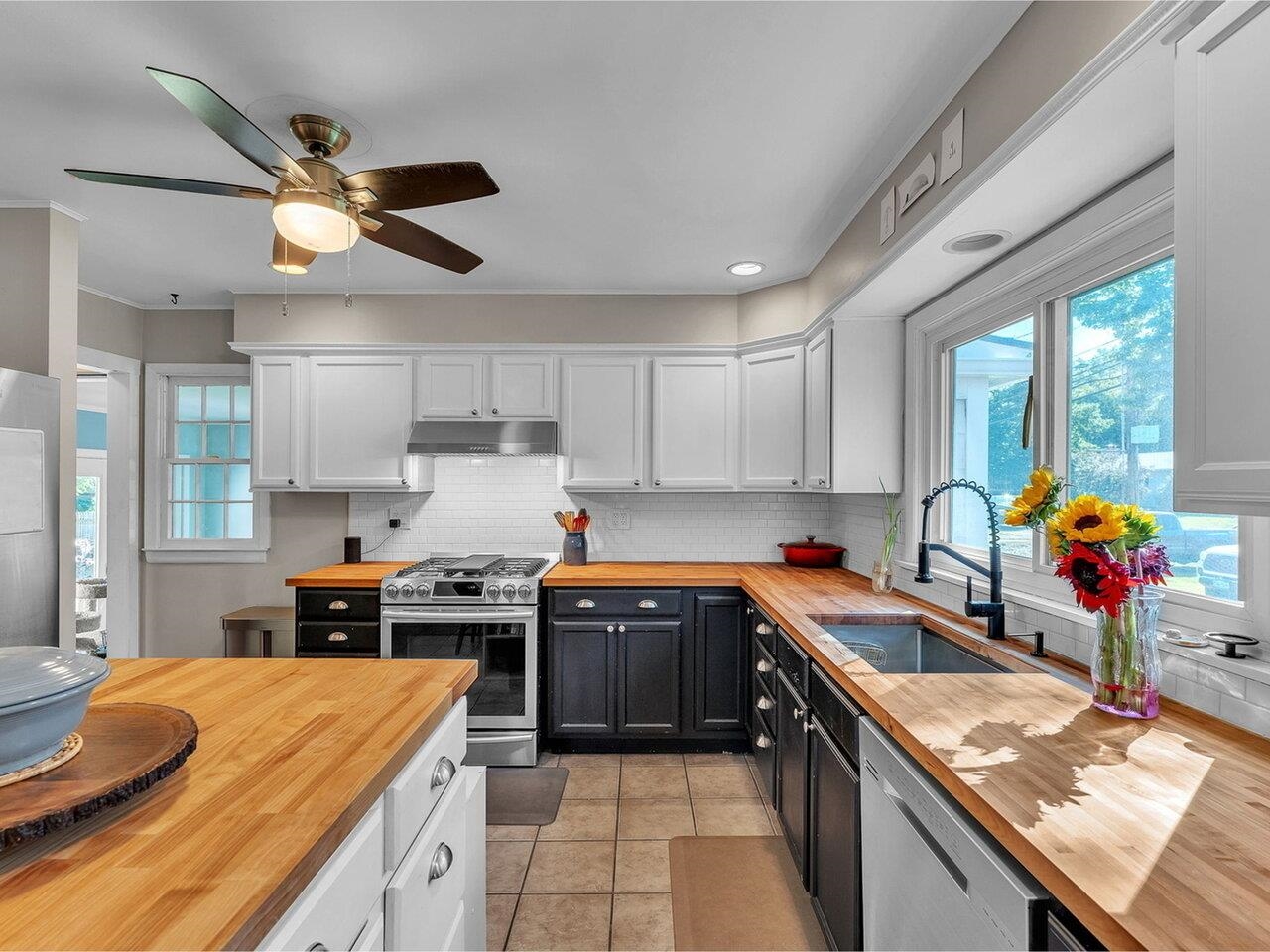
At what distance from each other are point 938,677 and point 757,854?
1281 mm

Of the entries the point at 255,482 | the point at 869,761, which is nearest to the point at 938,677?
the point at 869,761

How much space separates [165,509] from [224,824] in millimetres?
4268

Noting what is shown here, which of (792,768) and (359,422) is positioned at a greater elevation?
(359,422)

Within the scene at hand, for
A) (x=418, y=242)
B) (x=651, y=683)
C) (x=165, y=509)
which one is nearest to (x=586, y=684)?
(x=651, y=683)

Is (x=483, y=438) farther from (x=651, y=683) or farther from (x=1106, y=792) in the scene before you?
(x=1106, y=792)

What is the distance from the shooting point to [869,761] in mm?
1601

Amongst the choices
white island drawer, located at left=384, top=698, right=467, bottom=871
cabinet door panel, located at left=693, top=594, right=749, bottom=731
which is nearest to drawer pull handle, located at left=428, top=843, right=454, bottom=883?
white island drawer, located at left=384, top=698, right=467, bottom=871

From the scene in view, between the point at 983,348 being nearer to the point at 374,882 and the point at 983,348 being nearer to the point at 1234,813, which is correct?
the point at 1234,813

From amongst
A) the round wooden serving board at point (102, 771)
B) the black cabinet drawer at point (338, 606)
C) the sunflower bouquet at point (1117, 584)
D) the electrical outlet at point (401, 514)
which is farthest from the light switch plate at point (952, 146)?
the electrical outlet at point (401, 514)

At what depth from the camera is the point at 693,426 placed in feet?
12.8

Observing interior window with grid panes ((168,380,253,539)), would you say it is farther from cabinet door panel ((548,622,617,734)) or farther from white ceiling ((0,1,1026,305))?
cabinet door panel ((548,622,617,734))

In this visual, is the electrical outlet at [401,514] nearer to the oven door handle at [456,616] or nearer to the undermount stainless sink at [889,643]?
the oven door handle at [456,616]

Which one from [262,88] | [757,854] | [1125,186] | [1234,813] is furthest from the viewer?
[757,854]

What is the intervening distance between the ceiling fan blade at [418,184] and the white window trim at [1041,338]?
1.66 metres
